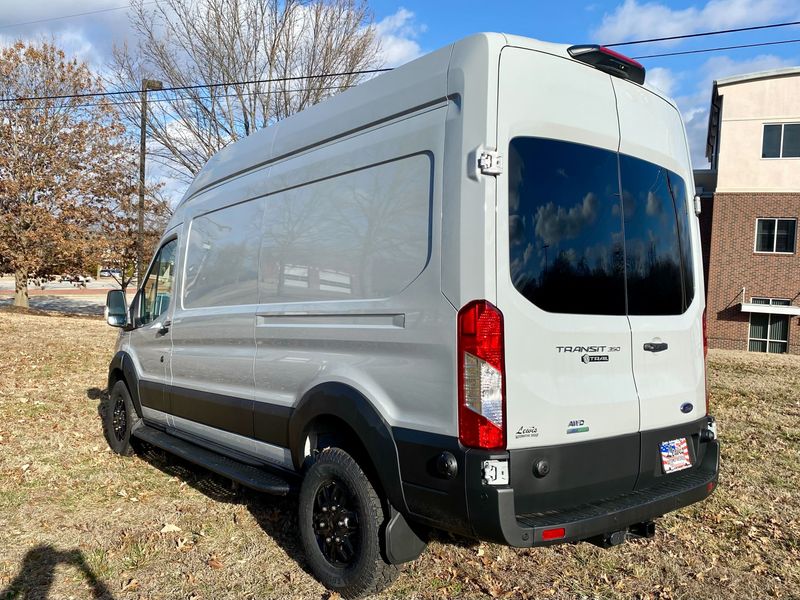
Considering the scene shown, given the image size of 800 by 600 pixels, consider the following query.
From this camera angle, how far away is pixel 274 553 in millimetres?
4090

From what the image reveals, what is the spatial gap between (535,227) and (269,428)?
2.18 m

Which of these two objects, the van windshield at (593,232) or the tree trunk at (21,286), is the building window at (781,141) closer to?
the van windshield at (593,232)

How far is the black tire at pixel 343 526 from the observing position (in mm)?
3256

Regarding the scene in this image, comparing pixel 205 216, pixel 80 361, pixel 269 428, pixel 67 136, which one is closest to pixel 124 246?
pixel 67 136

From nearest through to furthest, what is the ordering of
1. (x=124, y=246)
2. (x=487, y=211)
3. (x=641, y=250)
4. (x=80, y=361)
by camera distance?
1. (x=487, y=211)
2. (x=641, y=250)
3. (x=80, y=361)
4. (x=124, y=246)

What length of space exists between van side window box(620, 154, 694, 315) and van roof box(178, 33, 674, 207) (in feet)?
1.87

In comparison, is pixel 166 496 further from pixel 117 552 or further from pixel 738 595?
pixel 738 595

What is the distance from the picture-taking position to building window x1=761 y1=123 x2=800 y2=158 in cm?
2328

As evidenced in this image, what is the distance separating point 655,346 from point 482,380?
1.16 metres

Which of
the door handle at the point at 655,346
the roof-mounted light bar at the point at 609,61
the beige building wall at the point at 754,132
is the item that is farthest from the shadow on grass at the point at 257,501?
the beige building wall at the point at 754,132

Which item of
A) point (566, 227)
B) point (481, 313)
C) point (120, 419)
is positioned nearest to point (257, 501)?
point (120, 419)

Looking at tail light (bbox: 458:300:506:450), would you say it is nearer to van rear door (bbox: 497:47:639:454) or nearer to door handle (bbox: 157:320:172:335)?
van rear door (bbox: 497:47:639:454)

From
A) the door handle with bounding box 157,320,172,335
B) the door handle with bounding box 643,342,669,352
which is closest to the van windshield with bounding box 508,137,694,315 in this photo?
the door handle with bounding box 643,342,669,352

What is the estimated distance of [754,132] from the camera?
23656 mm
